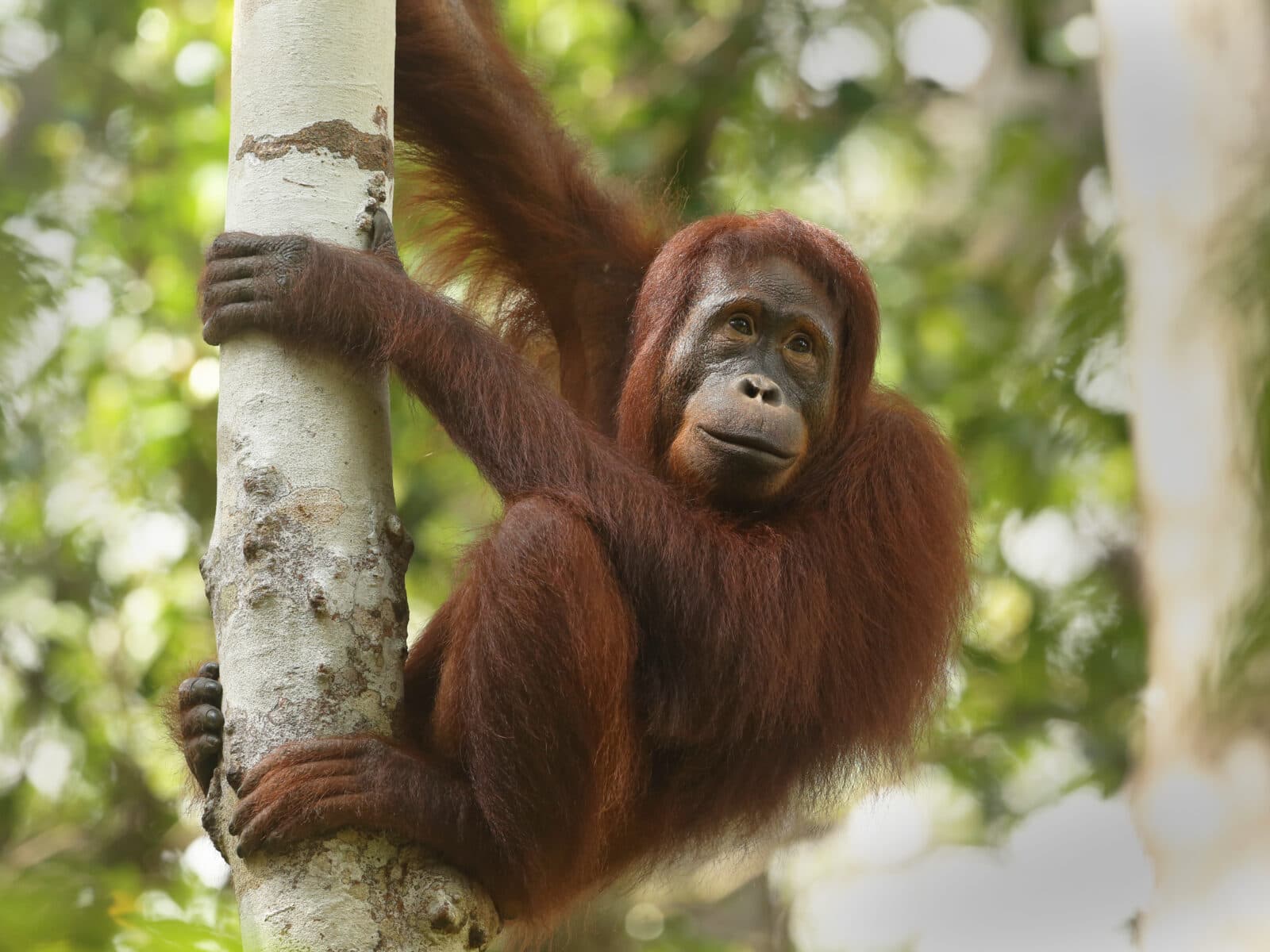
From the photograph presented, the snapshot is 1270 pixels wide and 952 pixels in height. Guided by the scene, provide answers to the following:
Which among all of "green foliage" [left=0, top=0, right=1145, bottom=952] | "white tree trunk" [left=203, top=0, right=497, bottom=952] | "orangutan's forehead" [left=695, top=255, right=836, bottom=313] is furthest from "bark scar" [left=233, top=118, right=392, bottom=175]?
"green foliage" [left=0, top=0, right=1145, bottom=952]

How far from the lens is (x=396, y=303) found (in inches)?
150

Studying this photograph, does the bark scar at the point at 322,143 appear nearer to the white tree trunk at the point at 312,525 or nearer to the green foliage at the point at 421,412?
the white tree trunk at the point at 312,525

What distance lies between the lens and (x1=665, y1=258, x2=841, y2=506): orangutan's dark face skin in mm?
4375

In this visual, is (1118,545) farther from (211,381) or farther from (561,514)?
(561,514)

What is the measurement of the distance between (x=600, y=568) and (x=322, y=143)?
133cm

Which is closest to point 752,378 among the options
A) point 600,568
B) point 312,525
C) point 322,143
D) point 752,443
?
point 752,443

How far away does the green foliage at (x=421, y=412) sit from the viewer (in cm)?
779

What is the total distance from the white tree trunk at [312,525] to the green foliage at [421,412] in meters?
3.54

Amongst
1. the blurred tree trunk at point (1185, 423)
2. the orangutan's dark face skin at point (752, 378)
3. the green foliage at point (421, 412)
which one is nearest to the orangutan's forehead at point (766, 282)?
the orangutan's dark face skin at point (752, 378)

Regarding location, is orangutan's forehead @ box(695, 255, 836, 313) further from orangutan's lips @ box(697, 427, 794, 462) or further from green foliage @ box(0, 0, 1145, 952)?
green foliage @ box(0, 0, 1145, 952)

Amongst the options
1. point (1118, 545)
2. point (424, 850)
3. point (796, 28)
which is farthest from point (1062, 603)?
point (424, 850)

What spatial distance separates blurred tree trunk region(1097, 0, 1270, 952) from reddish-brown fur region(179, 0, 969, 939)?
0.94m

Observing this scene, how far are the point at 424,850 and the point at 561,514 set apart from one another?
97 cm

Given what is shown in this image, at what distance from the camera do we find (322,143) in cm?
336
